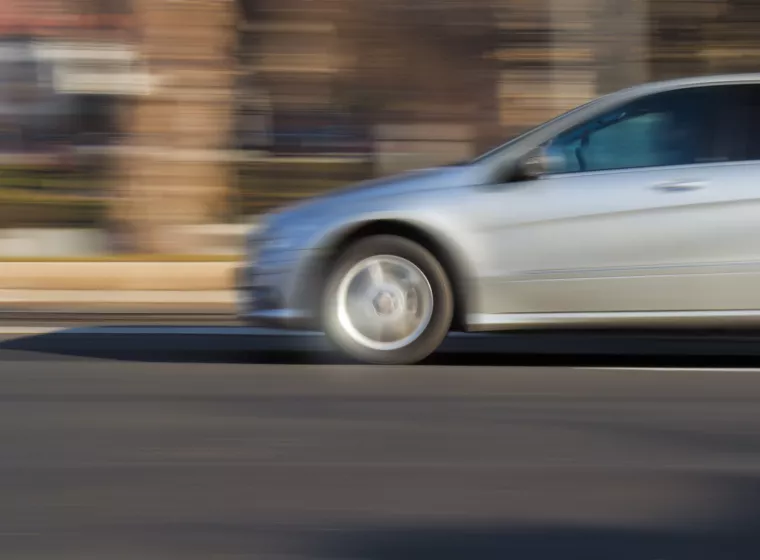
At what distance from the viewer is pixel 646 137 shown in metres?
7.21

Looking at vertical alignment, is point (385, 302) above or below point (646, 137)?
below

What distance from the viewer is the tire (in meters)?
7.20

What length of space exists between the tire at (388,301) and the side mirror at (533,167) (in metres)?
0.59

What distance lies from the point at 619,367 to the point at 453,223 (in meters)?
1.07

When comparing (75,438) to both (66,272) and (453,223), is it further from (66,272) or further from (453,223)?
(66,272)

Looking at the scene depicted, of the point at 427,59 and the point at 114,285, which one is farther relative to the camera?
the point at 427,59

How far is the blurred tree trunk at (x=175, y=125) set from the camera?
41.5ft

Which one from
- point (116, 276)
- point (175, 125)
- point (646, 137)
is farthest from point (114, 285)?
point (646, 137)

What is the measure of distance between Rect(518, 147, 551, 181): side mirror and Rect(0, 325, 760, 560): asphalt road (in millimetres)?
927

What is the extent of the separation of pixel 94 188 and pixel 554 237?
768 centimetres

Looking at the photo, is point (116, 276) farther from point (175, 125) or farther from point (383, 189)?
point (383, 189)

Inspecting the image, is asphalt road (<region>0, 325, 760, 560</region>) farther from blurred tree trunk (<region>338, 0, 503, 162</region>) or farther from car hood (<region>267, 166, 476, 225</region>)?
blurred tree trunk (<region>338, 0, 503, 162</region>)

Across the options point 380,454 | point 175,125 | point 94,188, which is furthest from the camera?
point 94,188

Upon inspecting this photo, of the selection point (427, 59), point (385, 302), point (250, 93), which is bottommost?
point (385, 302)
